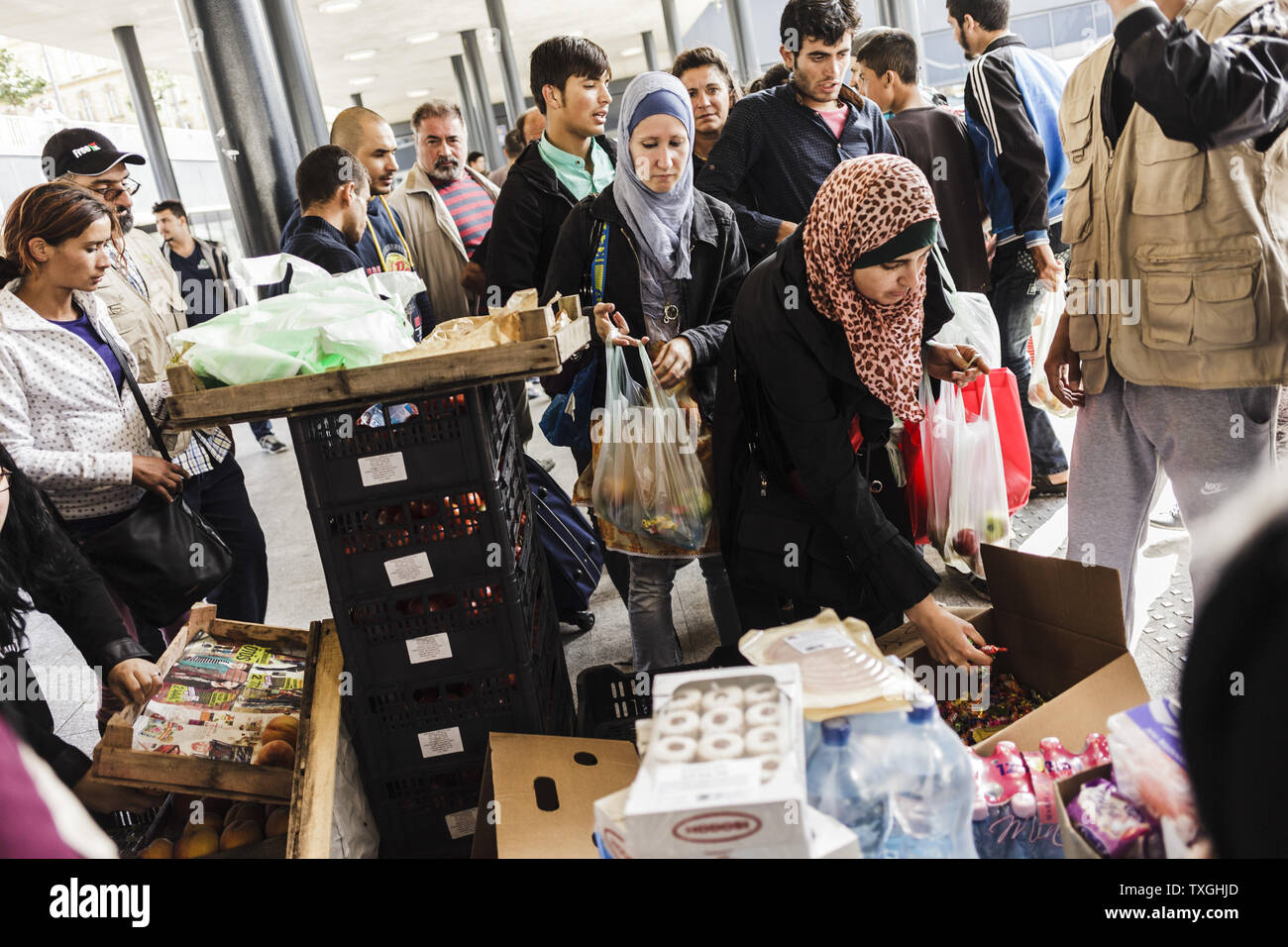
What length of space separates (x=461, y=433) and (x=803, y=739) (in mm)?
970

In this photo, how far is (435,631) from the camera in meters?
1.95

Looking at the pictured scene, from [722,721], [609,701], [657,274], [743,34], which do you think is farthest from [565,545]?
[743,34]

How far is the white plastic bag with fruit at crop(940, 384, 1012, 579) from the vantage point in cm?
254

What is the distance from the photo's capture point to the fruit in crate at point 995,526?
102 inches

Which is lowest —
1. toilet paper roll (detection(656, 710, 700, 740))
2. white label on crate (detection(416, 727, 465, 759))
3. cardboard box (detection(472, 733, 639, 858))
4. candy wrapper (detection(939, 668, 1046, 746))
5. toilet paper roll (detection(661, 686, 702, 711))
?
candy wrapper (detection(939, 668, 1046, 746))

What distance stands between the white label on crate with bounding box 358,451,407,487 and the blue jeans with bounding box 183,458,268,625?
129 centimetres

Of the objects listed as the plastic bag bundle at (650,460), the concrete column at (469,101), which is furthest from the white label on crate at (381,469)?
the concrete column at (469,101)

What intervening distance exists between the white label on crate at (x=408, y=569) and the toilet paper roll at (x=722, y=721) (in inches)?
35.6

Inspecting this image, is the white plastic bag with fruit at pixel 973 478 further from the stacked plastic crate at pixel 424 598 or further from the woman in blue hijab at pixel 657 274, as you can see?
the stacked plastic crate at pixel 424 598

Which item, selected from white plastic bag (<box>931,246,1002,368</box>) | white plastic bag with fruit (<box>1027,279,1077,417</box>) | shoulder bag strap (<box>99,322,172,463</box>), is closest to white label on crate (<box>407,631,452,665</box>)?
shoulder bag strap (<box>99,322,172,463</box>)

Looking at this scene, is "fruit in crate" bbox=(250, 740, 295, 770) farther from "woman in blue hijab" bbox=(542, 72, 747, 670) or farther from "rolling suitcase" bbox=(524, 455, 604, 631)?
"rolling suitcase" bbox=(524, 455, 604, 631)
